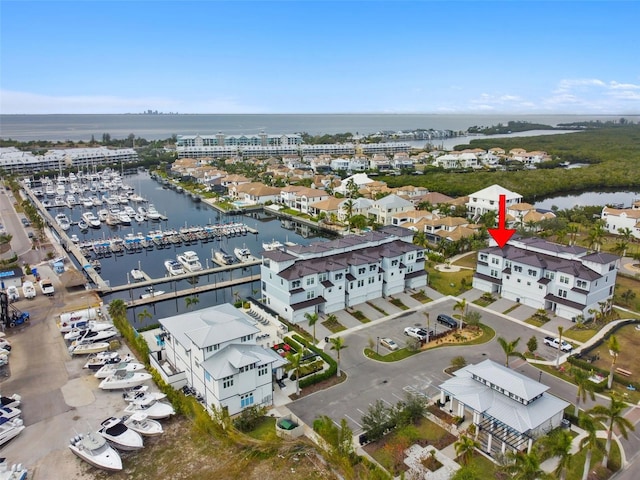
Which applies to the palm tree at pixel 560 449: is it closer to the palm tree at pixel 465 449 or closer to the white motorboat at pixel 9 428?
the palm tree at pixel 465 449

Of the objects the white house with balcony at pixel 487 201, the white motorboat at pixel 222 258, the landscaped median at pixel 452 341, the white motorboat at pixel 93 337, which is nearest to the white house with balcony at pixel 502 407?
the landscaped median at pixel 452 341

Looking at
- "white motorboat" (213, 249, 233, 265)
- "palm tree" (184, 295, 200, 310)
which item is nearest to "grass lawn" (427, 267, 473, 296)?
"palm tree" (184, 295, 200, 310)

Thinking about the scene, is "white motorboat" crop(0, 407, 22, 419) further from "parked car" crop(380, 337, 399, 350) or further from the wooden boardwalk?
"parked car" crop(380, 337, 399, 350)

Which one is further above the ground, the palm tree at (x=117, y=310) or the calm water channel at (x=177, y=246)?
the palm tree at (x=117, y=310)

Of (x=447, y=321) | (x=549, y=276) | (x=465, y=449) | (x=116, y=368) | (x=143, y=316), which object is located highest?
(x=549, y=276)

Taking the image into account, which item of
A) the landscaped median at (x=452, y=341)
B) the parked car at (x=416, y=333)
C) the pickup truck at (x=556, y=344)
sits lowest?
the landscaped median at (x=452, y=341)

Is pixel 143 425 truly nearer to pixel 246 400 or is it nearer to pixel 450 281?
pixel 246 400

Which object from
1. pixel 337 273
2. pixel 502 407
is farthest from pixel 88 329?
pixel 502 407
